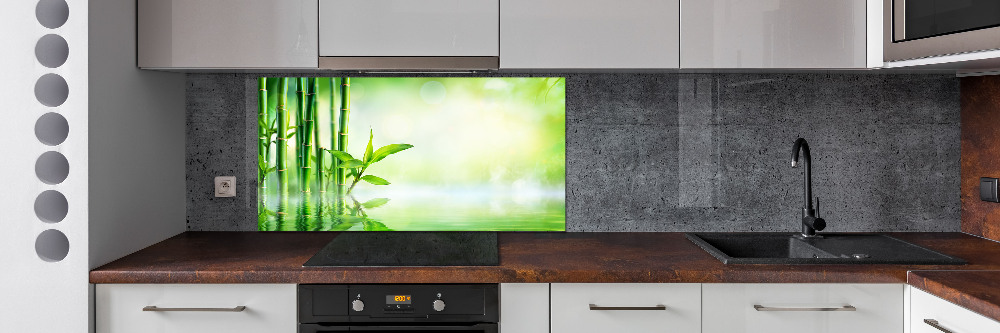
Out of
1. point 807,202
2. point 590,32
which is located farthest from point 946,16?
point 590,32

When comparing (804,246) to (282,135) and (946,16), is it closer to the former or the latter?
(946,16)

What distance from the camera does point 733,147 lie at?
2.46 m

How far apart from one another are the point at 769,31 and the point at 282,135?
1649mm

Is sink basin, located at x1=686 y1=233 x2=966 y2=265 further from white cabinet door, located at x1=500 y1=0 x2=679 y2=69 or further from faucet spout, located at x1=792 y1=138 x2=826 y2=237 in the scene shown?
white cabinet door, located at x1=500 y1=0 x2=679 y2=69

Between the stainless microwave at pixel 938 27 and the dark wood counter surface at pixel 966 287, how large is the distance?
1.87ft

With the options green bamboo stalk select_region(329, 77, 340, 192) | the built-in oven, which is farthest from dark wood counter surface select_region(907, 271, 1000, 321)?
green bamboo stalk select_region(329, 77, 340, 192)

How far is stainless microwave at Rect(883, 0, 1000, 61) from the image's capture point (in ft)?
5.75

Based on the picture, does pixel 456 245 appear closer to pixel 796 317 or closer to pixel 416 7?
pixel 416 7

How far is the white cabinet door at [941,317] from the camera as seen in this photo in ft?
4.84

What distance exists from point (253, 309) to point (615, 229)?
125cm

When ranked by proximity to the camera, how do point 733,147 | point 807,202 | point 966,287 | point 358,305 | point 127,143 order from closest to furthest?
point 966,287 < point 358,305 < point 127,143 < point 807,202 < point 733,147
